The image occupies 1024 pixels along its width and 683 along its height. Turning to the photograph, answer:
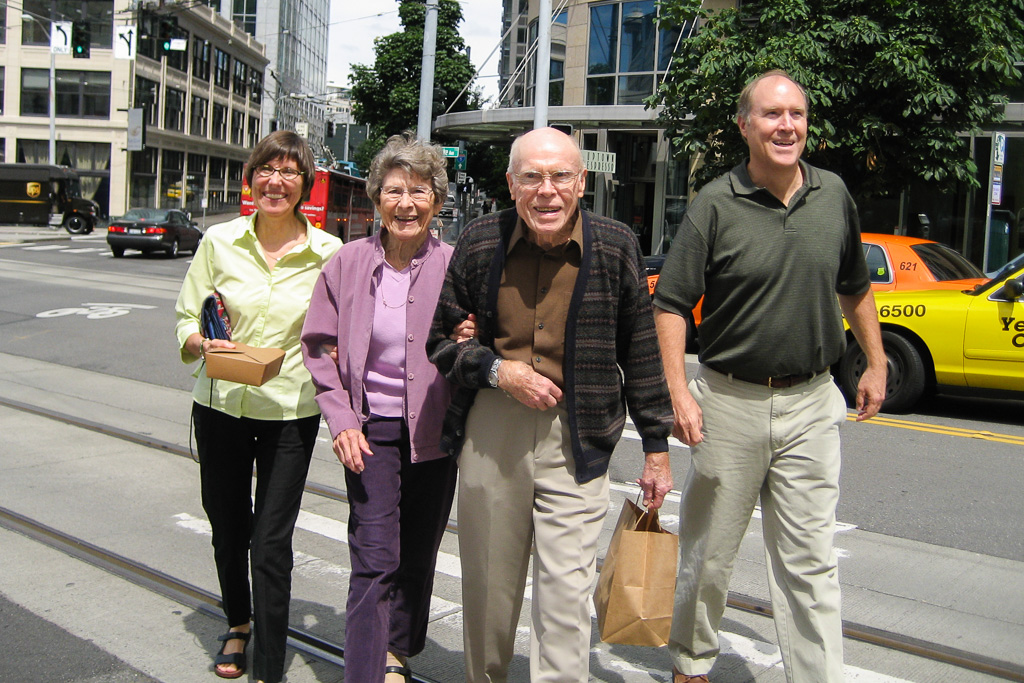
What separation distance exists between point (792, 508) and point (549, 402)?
0.94 meters

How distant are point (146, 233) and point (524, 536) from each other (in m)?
28.9

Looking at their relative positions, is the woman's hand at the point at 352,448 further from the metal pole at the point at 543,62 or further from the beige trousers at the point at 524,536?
the metal pole at the point at 543,62

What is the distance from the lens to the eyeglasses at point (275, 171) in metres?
3.47

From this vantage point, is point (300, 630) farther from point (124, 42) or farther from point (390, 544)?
point (124, 42)

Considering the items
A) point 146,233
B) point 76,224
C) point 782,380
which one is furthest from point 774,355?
point 76,224

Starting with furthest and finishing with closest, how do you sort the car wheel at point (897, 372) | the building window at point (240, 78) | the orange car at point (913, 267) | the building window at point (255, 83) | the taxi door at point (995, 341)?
the building window at point (255, 83)
the building window at point (240, 78)
the orange car at point (913, 267)
the car wheel at point (897, 372)
the taxi door at point (995, 341)

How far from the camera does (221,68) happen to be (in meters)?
67.4

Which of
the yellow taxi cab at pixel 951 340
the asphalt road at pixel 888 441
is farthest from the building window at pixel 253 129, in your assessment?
the yellow taxi cab at pixel 951 340

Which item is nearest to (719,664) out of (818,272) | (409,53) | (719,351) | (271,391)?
(719,351)

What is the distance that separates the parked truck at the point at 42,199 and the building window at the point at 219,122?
23724 millimetres

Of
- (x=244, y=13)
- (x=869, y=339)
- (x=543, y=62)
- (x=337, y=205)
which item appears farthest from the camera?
(x=244, y=13)

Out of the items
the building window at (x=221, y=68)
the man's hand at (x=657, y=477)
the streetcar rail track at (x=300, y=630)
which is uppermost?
the building window at (x=221, y=68)

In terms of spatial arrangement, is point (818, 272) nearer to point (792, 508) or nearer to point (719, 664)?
point (792, 508)

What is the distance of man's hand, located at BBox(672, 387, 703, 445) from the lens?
314cm
